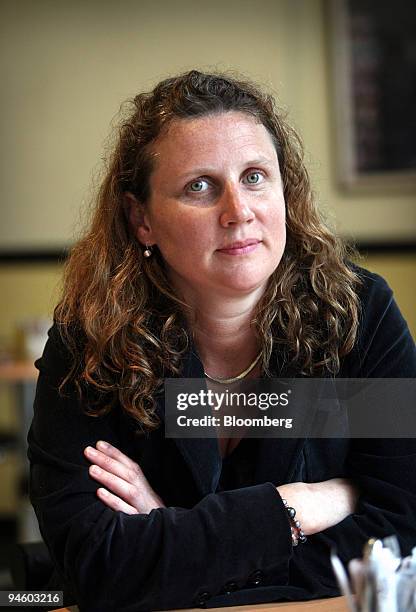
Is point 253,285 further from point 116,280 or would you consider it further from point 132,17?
point 132,17

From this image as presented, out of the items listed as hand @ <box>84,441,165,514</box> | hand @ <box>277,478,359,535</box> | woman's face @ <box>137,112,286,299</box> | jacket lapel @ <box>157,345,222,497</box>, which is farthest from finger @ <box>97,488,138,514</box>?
woman's face @ <box>137,112,286,299</box>

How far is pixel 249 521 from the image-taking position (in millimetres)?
1343

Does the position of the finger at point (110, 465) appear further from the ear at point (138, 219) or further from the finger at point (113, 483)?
the ear at point (138, 219)

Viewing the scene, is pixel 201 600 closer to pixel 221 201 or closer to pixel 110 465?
pixel 110 465

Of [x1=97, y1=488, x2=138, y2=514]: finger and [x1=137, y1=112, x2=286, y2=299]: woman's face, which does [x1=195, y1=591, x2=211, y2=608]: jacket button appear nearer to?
[x1=97, y1=488, x2=138, y2=514]: finger

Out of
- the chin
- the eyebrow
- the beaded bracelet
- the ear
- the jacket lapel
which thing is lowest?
the beaded bracelet

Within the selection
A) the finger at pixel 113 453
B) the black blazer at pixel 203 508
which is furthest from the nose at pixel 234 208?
the finger at pixel 113 453

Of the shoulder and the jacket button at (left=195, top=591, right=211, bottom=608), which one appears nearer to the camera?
the jacket button at (left=195, top=591, right=211, bottom=608)

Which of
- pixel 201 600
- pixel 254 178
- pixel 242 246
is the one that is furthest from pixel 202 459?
pixel 254 178

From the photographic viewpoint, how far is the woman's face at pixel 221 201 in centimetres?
145

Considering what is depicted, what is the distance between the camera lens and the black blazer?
4.34 ft

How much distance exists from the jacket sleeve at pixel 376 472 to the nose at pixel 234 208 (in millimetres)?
283

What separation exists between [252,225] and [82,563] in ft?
1.87

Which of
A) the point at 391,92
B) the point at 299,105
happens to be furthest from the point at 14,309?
the point at 391,92
